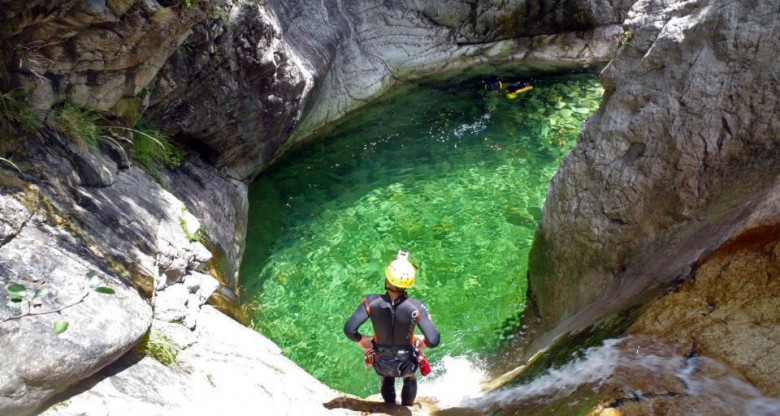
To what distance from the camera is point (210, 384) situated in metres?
4.44

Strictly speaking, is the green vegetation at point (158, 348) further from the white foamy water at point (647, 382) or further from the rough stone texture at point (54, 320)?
the white foamy water at point (647, 382)

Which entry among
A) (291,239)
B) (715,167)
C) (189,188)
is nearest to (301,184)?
(291,239)

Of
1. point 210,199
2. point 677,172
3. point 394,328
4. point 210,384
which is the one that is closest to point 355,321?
point 394,328

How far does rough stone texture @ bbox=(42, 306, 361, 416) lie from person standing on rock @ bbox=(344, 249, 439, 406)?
635mm

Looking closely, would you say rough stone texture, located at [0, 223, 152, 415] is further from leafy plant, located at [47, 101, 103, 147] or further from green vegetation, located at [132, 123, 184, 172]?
green vegetation, located at [132, 123, 184, 172]

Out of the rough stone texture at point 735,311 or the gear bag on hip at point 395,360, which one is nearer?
the rough stone texture at point 735,311

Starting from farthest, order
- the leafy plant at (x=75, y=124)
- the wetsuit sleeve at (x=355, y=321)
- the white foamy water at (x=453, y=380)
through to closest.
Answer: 1. the white foamy water at (x=453, y=380)
2. the leafy plant at (x=75, y=124)
3. the wetsuit sleeve at (x=355, y=321)

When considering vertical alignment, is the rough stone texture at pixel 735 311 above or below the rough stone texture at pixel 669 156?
below

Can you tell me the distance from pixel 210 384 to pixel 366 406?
145 centimetres

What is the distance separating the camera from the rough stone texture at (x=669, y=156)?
445cm

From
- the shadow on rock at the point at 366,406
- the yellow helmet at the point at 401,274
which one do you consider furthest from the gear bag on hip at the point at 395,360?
the yellow helmet at the point at 401,274

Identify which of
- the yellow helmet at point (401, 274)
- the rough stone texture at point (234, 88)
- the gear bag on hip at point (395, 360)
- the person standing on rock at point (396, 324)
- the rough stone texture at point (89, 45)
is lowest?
the gear bag on hip at point (395, 360)

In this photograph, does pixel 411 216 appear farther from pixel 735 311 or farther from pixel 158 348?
pixel 735 311

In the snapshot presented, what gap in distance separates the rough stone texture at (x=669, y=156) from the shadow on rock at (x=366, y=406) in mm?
1971
